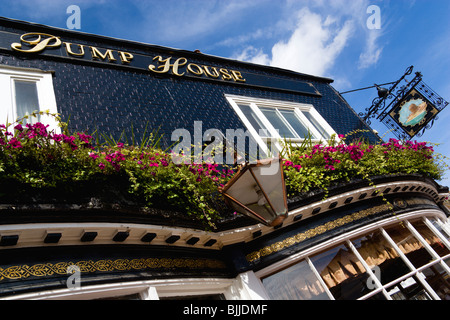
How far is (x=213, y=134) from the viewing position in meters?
6.57

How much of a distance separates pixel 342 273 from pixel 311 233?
81cm

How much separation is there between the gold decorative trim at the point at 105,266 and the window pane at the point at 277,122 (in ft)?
13.9

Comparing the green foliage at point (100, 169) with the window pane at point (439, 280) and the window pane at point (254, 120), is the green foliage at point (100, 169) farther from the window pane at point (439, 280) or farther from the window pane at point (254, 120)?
the window pane at point (439, 280)

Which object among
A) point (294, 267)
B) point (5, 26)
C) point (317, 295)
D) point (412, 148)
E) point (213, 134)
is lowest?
point (317, 295)

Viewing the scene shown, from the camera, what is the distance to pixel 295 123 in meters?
8.52

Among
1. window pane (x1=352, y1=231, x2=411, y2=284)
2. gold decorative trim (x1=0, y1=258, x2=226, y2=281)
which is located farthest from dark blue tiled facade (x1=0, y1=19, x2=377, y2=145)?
window pane (x1=352, y1=231, x2=411, y2=284)

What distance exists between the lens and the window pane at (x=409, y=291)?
5277 millimetres

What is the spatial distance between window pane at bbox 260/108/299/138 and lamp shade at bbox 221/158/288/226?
12.1 ft

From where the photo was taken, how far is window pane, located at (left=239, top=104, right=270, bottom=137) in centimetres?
742

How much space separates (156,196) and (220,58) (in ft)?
18.8

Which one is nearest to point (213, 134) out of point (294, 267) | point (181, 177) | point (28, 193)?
point (181, 177)

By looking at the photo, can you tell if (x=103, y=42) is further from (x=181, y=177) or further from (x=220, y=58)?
(x=181, y=177)

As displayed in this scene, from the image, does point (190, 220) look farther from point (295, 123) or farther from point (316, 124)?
point (316, 124)

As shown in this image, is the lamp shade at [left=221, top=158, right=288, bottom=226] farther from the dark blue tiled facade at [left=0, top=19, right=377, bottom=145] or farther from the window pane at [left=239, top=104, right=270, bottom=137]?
the window pane at [left=239, top=104, right=270, bottom=137]
